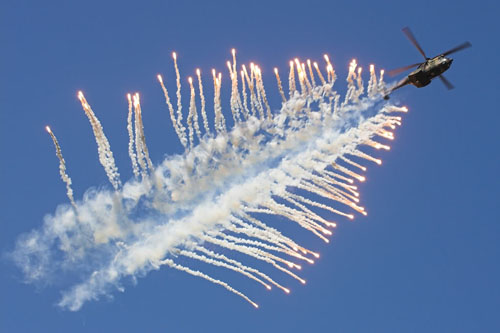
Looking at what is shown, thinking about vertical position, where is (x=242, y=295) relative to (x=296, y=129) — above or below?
below

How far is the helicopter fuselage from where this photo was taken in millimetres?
97188

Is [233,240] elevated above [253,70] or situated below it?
below

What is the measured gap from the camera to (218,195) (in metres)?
101

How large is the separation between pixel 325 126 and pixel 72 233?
1832cm

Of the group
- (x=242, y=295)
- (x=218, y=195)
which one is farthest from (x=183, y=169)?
(x=242, y=295)

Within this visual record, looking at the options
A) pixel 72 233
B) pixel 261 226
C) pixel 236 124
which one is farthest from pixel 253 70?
pixel 72 233

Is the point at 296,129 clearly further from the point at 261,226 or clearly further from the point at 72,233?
the point at 72,233

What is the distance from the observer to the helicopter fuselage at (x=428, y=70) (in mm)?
97188

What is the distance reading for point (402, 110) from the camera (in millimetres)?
100875

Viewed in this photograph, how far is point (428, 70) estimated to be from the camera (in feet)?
320

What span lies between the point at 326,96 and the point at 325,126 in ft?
6.69

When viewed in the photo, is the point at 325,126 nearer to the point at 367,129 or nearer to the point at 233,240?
the point at 367,129

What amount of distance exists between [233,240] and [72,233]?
10.9 metres

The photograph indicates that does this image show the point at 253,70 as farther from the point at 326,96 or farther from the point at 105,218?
the point at 105,218
